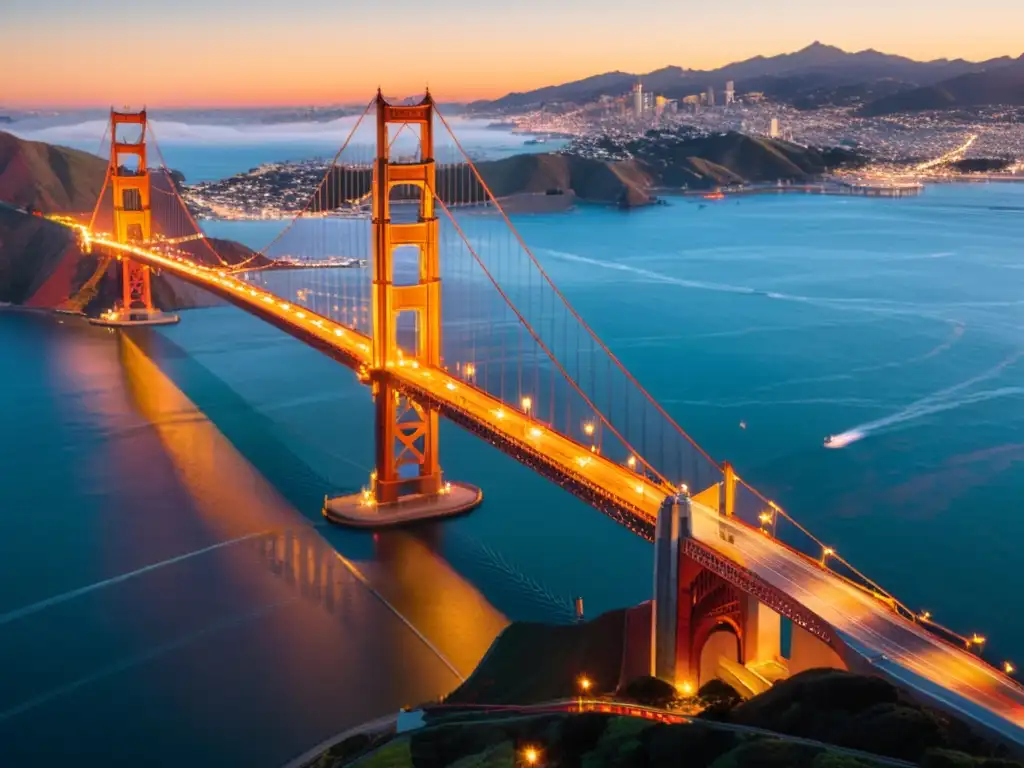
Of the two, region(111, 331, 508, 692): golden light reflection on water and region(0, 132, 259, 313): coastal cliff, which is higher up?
region(0, 132, 259, 313): coastal cliff

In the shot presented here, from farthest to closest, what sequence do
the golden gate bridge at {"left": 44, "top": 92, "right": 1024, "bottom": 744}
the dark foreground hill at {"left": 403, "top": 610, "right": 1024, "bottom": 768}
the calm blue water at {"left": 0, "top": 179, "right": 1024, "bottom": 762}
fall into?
the calm blue water at {"left": 0, "top": 179, "right": 1024, "bottom": 762}
the golden gate bridge at {"left": 44, "top": 92, "right": 1024, "bottom": 744}
the dark foreground hill at {"left": 403, "top": 610, "right": 1024, "bottom": 768}

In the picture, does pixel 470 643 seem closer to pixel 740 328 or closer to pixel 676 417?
pixel 676 417

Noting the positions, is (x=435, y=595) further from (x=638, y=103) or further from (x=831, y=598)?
(x=638, y=103)

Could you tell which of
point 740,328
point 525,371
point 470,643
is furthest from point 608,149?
point 470,643

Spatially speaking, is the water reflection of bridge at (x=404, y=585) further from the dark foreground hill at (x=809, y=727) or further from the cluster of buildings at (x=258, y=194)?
the cluster of buildings at (x=258, y=194)

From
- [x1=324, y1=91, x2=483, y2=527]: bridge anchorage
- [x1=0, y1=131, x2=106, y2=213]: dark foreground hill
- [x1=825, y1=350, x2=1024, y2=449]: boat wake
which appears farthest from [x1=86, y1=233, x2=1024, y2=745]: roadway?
[x1=0, y1=131, x2=106, y2=213]: dark foreground hill

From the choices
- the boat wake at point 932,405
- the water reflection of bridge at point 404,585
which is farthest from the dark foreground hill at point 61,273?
the boat wake at point 932,405

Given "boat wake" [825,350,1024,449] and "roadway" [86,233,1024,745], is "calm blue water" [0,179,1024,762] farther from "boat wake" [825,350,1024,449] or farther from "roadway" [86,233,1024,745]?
"roadway" [86,233,1024,745]

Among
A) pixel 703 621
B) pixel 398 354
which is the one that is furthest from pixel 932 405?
pixel 703 621
